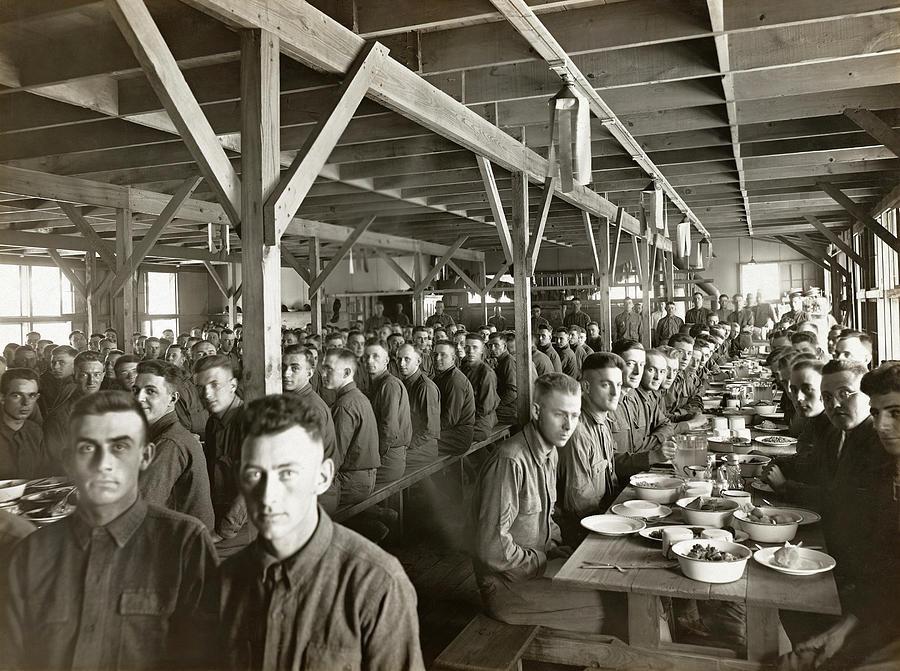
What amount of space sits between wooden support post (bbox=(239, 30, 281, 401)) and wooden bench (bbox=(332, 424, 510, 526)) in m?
2.39

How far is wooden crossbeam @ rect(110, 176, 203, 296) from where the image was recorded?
7035 millimetres

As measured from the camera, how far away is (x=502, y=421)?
10000mm

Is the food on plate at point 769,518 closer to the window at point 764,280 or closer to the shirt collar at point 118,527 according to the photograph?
Result: the shirt collar at point 118,527

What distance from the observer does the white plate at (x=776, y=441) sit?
5.26m

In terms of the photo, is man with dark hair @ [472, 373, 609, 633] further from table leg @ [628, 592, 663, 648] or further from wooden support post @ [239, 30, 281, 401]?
wooden support post @ [239, 30, 281, 401]

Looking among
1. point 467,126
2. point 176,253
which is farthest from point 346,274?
point 467,126

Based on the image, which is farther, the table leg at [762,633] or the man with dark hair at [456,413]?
the man with dark hair at [456,413]

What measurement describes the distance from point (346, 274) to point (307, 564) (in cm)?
2483

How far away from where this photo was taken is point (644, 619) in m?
3.10

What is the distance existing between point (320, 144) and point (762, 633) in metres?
2.81

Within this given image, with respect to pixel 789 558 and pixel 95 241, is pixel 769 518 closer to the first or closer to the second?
pixel 789 558

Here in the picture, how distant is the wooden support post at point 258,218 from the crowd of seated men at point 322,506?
259 mm

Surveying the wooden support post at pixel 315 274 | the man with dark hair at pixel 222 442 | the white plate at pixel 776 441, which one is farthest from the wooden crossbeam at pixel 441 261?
the man with dark hair at pixel 222 442

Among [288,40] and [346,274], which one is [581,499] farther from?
[346,274]
